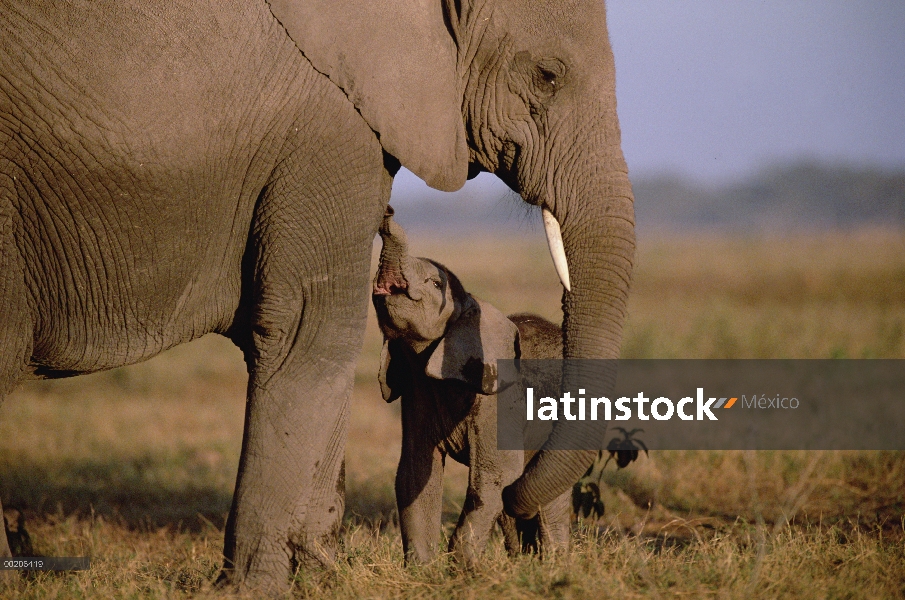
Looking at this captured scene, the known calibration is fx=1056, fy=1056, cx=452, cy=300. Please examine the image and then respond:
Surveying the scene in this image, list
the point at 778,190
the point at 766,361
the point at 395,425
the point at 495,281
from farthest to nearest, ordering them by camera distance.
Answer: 1. the point at 778,190
2. the point at 495,281
3. the point at 766,361
4. the point at 395,425

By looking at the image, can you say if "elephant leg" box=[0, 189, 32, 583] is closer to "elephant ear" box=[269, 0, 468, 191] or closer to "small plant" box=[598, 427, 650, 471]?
"elephant ear" box=[269, 0, 468, 191]

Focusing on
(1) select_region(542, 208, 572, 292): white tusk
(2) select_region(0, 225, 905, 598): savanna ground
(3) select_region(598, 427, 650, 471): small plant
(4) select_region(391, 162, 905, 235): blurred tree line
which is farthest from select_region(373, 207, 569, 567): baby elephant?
(4) select_region(391, 162, 905, 235): blurred tree line

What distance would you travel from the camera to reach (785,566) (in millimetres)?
4762

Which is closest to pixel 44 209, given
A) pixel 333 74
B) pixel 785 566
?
pixel 333 74

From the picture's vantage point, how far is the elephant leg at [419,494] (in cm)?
551

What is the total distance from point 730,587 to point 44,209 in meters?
3.23

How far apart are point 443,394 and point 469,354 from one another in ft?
1.09

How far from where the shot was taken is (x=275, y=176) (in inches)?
173

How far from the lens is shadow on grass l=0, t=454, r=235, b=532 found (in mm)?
→ 7565

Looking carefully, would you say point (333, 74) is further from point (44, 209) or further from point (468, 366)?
point (468, 366)

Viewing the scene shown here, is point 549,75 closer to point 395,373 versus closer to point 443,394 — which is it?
point 443,394

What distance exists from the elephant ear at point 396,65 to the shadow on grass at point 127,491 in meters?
3.57

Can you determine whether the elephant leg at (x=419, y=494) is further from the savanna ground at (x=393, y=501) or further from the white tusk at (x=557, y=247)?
the white tusk at (x=557, y=247)

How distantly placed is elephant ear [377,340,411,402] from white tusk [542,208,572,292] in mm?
→ 1381
